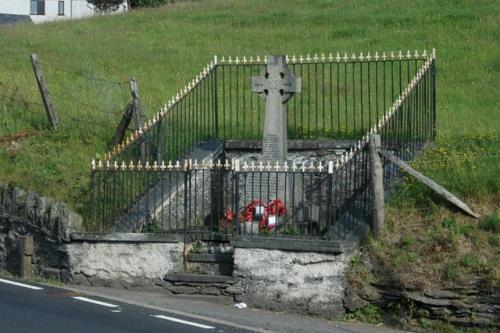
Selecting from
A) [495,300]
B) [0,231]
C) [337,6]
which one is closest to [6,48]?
[337,6]

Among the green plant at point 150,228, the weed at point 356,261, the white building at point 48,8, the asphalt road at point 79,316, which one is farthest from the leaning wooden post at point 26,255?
the white building at point 48,8

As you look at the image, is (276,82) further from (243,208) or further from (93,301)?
(93,301)

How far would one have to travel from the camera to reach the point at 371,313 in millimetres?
12391

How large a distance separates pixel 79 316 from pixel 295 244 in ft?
9.09

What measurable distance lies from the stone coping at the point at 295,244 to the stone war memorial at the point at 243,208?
0.05 ft

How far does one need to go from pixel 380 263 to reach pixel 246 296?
185 centimetres

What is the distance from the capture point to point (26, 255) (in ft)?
51.1

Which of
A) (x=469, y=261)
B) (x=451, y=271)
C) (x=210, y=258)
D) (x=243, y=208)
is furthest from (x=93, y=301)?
(x=469, y=261)

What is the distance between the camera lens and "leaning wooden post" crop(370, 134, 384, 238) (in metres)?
12.9

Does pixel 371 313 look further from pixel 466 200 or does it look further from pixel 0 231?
pixel 0 231

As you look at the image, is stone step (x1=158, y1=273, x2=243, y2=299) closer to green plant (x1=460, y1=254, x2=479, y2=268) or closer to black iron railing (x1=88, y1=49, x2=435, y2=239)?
black iron railing (x1=88, y1=49, x2=435, y2=239)

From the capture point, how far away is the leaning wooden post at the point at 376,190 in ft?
42.4

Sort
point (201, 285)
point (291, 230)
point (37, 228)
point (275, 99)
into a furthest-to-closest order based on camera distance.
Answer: point (37, 228) → point (275, 99) → point (201, 285) → point (291, 230)

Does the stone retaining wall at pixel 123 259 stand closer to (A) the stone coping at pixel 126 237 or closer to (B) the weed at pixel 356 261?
(A) the stone coping at pixel 126 237
